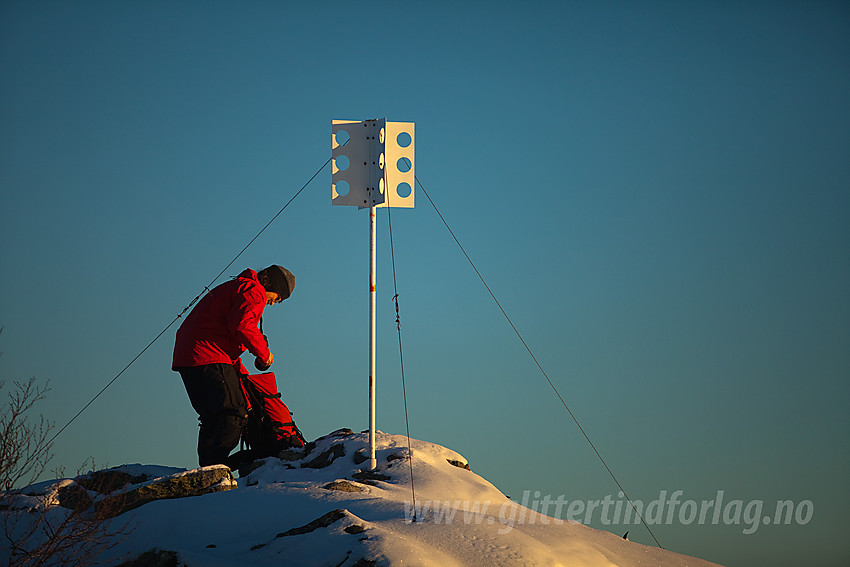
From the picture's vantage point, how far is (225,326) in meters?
9.06

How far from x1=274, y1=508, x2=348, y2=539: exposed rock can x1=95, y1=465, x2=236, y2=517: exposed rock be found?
1.51 meters

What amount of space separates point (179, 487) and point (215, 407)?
1532 mm

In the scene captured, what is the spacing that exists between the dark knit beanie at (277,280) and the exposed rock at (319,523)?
3.42m

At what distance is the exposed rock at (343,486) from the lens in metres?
7.29

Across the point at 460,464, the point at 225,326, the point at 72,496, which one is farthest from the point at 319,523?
the point at 225,326

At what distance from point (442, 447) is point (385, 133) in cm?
327

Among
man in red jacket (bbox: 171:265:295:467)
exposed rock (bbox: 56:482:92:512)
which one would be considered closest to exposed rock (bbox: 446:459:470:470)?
man in red jacket (bbox: 171:265:295:467)

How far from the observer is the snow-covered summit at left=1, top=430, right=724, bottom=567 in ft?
19.0

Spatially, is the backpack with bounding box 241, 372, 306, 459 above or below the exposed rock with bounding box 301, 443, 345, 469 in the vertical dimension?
above

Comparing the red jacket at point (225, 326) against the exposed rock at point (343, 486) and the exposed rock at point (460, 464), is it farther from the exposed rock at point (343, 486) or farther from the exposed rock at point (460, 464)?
the exposed rock at point (460, 464)

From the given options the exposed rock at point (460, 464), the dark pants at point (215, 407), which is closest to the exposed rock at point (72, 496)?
the dark pants at point (215, 407)

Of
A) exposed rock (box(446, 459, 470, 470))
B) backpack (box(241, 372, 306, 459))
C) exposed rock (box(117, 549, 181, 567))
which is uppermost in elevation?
backpack (box(241, 372, 306, 459))

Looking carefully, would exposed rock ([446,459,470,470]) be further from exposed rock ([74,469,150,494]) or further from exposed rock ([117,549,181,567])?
exposed rock ([117,549,181,567])

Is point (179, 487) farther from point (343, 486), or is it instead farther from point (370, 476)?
point (370, 476)
